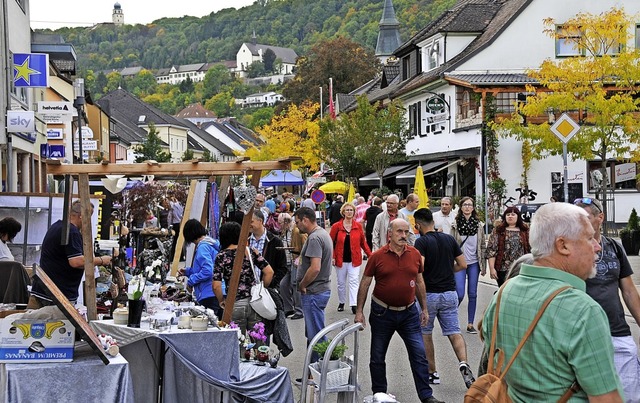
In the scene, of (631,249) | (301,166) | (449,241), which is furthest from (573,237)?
(301,166)

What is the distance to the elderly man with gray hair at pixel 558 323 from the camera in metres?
3.88

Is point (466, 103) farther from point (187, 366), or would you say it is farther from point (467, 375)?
point (187, 366)

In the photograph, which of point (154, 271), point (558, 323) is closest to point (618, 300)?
point (558, 323)

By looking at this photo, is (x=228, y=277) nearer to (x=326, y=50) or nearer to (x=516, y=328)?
(x=516, y=328)

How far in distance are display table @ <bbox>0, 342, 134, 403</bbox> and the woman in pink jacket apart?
941cm

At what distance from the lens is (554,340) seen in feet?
13.0

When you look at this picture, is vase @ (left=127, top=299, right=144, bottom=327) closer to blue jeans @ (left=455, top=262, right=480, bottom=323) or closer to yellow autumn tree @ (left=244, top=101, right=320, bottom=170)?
blue jeans @ (left=455, top=262, right=480, bottom=323)

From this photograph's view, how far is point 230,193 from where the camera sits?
14.2 metres

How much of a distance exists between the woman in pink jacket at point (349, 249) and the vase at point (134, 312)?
849 centimetres

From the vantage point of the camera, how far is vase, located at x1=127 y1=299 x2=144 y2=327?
27.1 feet

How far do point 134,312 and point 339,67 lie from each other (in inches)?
2813

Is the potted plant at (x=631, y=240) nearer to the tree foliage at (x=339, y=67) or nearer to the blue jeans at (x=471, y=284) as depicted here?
the blue jeans at (x=471, y=284)

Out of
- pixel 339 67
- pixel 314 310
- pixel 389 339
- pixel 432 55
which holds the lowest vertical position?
pixel 389 339

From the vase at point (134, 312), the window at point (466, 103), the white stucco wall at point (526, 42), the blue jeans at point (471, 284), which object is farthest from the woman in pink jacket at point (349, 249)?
the white stucco wall at point (526, 42)
